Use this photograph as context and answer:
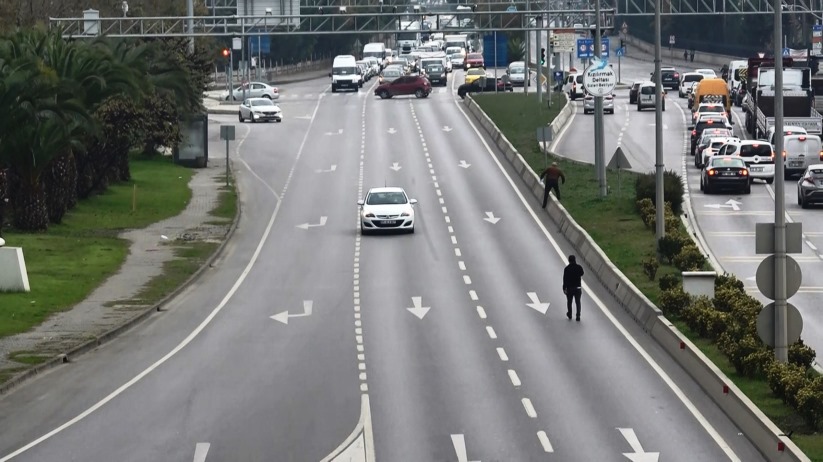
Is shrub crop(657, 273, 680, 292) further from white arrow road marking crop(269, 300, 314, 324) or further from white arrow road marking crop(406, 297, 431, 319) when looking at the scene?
white arrow road marking crop(269, 300, 314, 324)

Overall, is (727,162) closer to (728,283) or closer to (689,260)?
(689,260)

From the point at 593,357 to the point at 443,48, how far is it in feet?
428

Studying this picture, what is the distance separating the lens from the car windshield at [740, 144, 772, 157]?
58312 millimetres

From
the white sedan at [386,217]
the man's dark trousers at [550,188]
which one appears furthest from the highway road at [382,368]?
the man's dark trousers at [550,188]

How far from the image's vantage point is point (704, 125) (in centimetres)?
7150

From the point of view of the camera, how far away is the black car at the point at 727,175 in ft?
184

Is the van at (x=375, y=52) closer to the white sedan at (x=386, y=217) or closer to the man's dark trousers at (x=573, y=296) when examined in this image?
the white sedan at (x=386, y=217)

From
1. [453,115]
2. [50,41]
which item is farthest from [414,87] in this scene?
[50,41]

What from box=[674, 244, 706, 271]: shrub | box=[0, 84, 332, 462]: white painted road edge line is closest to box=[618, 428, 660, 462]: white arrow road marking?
box=[0, 84, 332, 462]: white painted road edge line

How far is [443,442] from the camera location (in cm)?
2259

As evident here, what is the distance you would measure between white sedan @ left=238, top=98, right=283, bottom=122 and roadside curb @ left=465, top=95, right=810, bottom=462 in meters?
31.3

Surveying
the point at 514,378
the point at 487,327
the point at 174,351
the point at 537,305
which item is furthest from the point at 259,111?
the point at 514,378

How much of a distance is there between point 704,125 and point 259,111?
25017mm

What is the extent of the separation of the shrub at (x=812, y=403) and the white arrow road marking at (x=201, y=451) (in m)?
8.20
